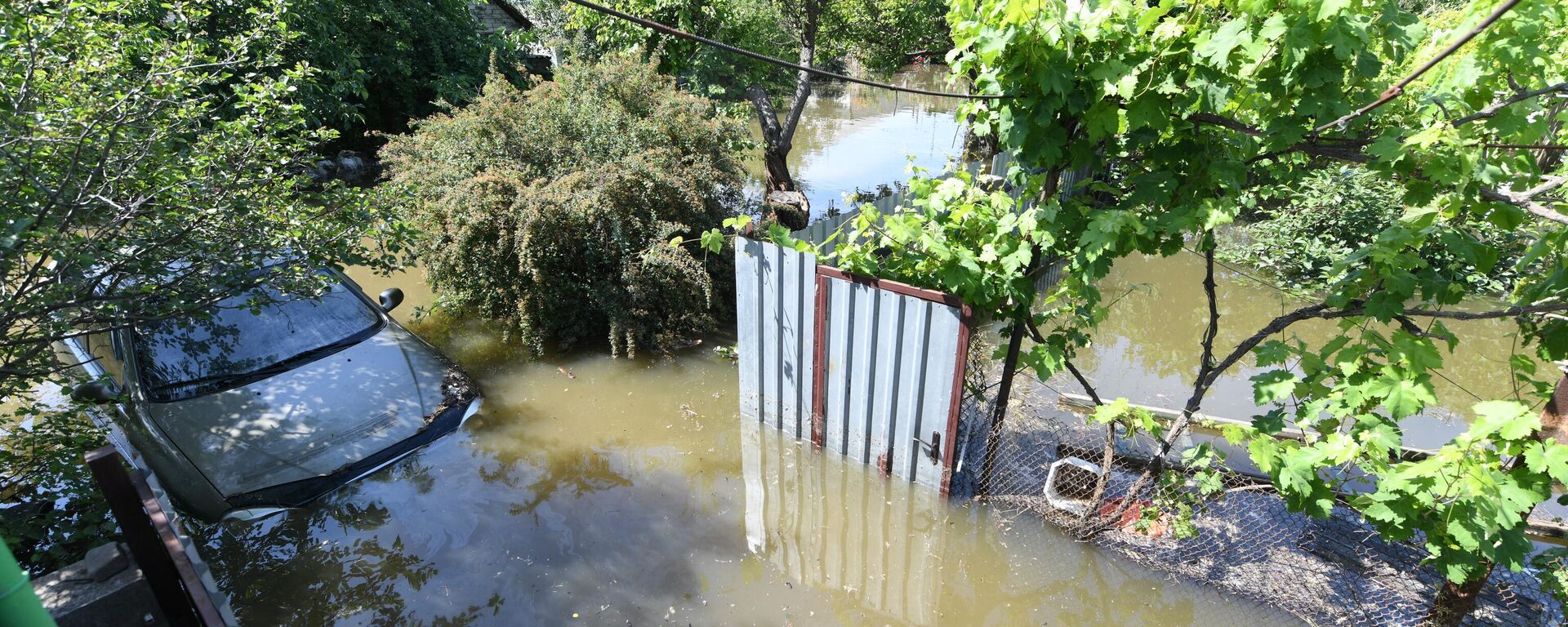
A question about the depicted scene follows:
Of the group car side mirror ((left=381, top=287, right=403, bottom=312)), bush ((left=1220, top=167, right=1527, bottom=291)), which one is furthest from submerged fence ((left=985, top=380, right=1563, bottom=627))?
car side mirror ((left=381, top=287, right=403, bottom=312))

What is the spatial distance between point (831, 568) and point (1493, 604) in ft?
11.1

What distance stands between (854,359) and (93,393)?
4.18 meters

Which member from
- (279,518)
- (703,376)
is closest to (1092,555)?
(703,376)

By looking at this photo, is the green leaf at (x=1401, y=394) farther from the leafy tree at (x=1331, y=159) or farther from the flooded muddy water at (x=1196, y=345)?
the flooded muddy water at (x=1196, y=345)

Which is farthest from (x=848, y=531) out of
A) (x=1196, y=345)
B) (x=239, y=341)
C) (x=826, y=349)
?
(x=1196, y=345)

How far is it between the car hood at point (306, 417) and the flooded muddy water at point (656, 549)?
0.30m

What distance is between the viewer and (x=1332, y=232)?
26.2ft

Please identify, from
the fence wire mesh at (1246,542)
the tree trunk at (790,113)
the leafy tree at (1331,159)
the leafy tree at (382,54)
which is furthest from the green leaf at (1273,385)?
the leafy tree at (382,54)

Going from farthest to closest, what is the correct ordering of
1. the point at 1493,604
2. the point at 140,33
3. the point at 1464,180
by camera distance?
the point at 140,33 < the point at 1493,604 < the point at 1464,180

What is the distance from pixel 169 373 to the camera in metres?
4.30

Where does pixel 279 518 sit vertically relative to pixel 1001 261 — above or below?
below

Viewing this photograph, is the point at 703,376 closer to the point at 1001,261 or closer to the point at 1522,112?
the point at 1001,261

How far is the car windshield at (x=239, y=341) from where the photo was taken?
4254 mm

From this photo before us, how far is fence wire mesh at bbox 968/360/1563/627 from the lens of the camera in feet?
11.6
